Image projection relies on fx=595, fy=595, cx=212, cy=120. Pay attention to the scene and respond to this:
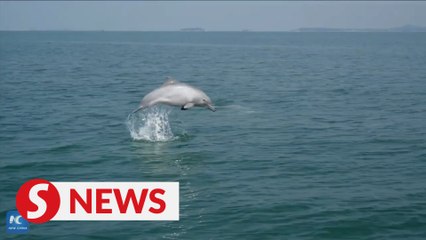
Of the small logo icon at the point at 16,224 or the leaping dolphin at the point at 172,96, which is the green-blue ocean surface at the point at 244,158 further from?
the leaping dolphin at the point at 172,96

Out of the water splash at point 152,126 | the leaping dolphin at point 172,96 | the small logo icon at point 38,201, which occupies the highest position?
the leaping dolphin at point 172,96

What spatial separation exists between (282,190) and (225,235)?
18.2ft

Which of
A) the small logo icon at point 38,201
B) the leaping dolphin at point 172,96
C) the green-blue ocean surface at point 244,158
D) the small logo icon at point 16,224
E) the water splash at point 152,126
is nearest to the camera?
the small logo icon at point 16,224

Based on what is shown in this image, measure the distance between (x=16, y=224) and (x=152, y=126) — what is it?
1663 centimetres

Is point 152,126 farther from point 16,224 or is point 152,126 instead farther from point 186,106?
point 16,224

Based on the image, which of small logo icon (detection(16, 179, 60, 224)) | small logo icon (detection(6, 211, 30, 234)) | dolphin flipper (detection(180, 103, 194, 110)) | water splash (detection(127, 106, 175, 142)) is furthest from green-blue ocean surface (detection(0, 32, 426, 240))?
dolphin flipper (detection(180, 103, 194, 110))

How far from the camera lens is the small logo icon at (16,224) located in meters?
20.3

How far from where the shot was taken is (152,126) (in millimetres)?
36656

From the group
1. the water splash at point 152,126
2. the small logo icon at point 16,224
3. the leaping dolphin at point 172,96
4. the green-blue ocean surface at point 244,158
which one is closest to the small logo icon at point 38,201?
the small logo icon at point 16,224

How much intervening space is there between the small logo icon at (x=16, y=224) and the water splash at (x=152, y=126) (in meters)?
13.4

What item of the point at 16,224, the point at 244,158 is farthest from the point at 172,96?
the point at 16,224

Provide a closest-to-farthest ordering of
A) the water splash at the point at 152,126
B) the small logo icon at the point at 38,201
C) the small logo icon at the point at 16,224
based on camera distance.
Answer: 1. the small logo icon at the point at 16,224
2. the small logo icon at the point at 38,201
3. the water splash at the point at 152,126

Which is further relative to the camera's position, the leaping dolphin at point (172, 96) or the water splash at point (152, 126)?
the water splash at point (152, 126)

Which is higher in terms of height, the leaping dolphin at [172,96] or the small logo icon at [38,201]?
the leaping dolphin at [172,96]
